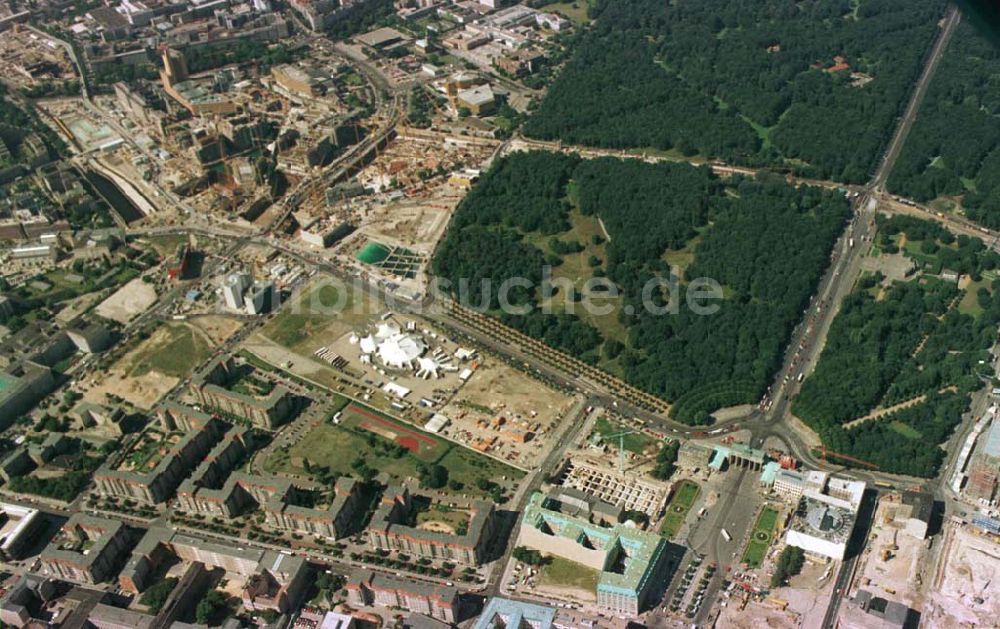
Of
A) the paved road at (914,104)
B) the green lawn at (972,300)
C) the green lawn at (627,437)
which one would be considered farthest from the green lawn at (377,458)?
the paved road at (914,104)

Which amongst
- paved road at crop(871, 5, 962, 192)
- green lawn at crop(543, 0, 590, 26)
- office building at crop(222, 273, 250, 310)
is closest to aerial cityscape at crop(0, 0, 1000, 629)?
office building at crop(222, 273, 250, 310)

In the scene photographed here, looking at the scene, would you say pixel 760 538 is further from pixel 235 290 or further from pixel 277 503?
pixel 235 290

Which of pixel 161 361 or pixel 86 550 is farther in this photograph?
pixel 161 361

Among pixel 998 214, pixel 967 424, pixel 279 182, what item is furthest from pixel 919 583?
pixel 279 182

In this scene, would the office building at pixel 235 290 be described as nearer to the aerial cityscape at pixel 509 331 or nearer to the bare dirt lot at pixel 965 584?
the aerial cityscape at pixel 509 331

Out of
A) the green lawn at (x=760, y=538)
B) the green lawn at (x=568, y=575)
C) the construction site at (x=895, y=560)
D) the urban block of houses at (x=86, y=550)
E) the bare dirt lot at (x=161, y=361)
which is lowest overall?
the urban block of houses at (x=86, y=550)

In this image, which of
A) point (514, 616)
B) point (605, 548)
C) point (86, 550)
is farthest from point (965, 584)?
point (86, 550)

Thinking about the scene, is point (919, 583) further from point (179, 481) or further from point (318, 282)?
point (318, 282)
